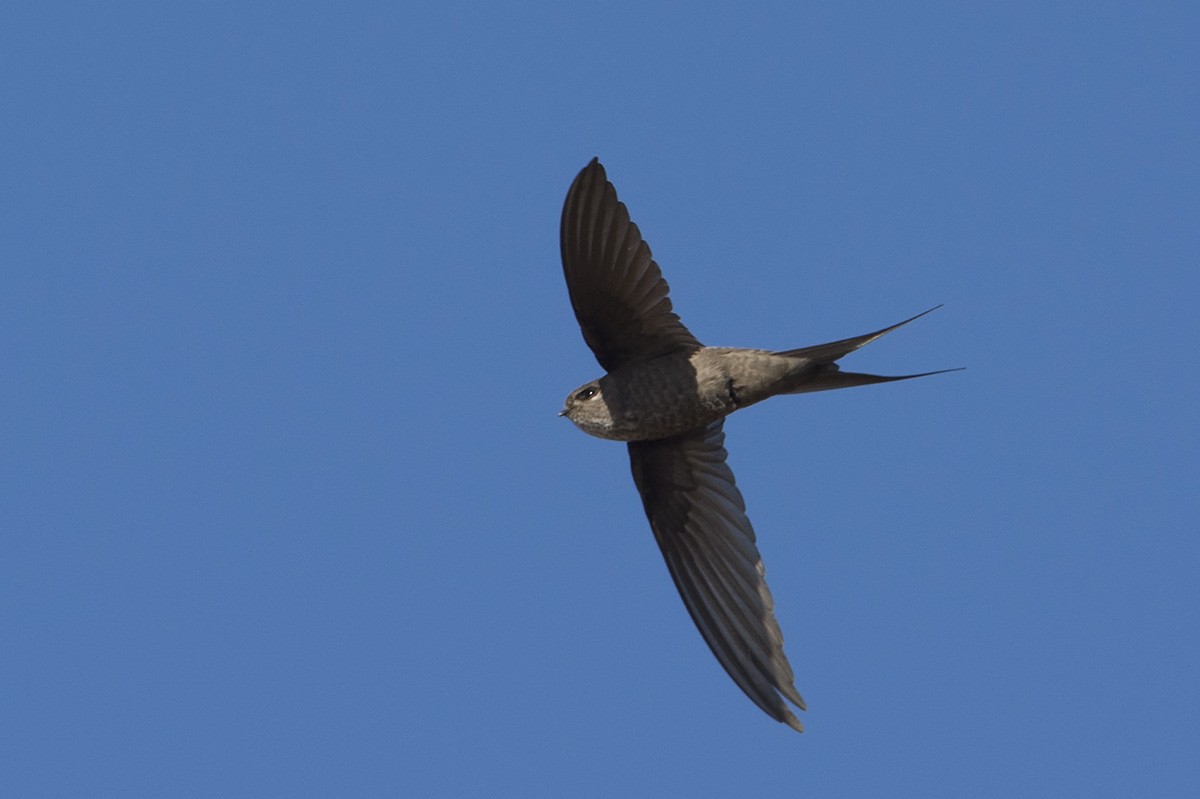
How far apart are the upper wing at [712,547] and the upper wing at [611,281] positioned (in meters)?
0.63

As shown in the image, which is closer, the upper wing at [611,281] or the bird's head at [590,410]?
the upper wing at [611,281]

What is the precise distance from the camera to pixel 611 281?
6.55m

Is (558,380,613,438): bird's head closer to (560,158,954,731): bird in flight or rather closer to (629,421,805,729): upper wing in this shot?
(560,158,954,731): bird in flight

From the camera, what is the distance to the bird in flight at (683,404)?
21.2 feet

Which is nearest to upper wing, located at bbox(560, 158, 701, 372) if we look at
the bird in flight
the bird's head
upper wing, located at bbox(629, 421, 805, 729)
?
the bird in flight

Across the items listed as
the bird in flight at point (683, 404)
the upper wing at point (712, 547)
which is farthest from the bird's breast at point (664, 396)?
the upper wing at point (712, 547)

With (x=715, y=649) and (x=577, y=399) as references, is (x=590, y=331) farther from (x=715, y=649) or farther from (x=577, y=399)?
(x=715, y=649)

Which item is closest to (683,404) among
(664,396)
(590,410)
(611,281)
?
(664,396)

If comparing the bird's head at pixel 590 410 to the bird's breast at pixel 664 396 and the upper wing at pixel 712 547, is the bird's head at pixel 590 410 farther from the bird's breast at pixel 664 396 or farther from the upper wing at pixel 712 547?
the upper wing at pixel 712 547

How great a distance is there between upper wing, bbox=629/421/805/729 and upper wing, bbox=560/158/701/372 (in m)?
0.63

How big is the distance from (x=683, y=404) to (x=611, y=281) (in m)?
0.59

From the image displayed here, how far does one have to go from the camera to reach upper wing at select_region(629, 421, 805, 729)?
686 cm

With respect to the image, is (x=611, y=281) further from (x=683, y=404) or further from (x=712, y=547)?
(x=712, y=547)

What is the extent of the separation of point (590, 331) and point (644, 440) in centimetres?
64
